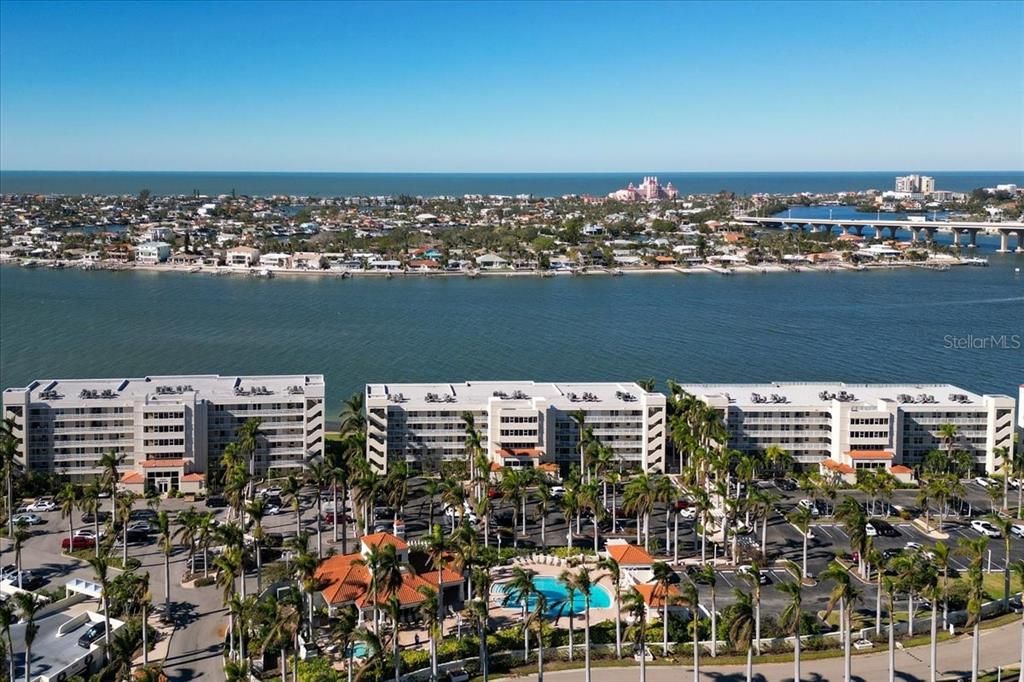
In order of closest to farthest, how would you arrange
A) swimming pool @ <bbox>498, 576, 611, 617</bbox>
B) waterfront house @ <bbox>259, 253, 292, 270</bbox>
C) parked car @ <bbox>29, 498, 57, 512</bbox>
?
1. swimming pool @ <bbox>498, 576, 611, 617</bbox>
2. parked car @ <bbox>29, 498, 57, 512</bbox>
3. waterfront house @ <bbox>259, 253, 292, 270</bbox>

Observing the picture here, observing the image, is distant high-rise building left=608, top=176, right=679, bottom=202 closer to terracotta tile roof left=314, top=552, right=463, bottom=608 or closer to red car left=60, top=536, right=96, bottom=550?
red car left=60, top=536, right=96, bottom=550

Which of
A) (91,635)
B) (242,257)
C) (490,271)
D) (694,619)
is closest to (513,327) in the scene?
(490,271)

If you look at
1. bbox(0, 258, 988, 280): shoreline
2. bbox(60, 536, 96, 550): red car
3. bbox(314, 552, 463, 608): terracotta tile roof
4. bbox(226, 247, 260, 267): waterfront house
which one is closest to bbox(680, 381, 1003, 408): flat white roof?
bbox(314, 552, 463, 608): terracotta tile roof

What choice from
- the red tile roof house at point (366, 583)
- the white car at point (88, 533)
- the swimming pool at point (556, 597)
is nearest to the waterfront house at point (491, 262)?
the white car at point (88, 533)

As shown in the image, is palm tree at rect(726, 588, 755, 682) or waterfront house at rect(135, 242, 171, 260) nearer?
palm tree at rect(726, 588, 755, 682)

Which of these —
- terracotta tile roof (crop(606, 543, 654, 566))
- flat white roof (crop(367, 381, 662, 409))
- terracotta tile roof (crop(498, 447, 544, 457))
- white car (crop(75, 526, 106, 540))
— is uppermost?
flat white roof (crop(367, 381, 662, 409))

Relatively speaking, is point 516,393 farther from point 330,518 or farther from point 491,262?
point 491,262
